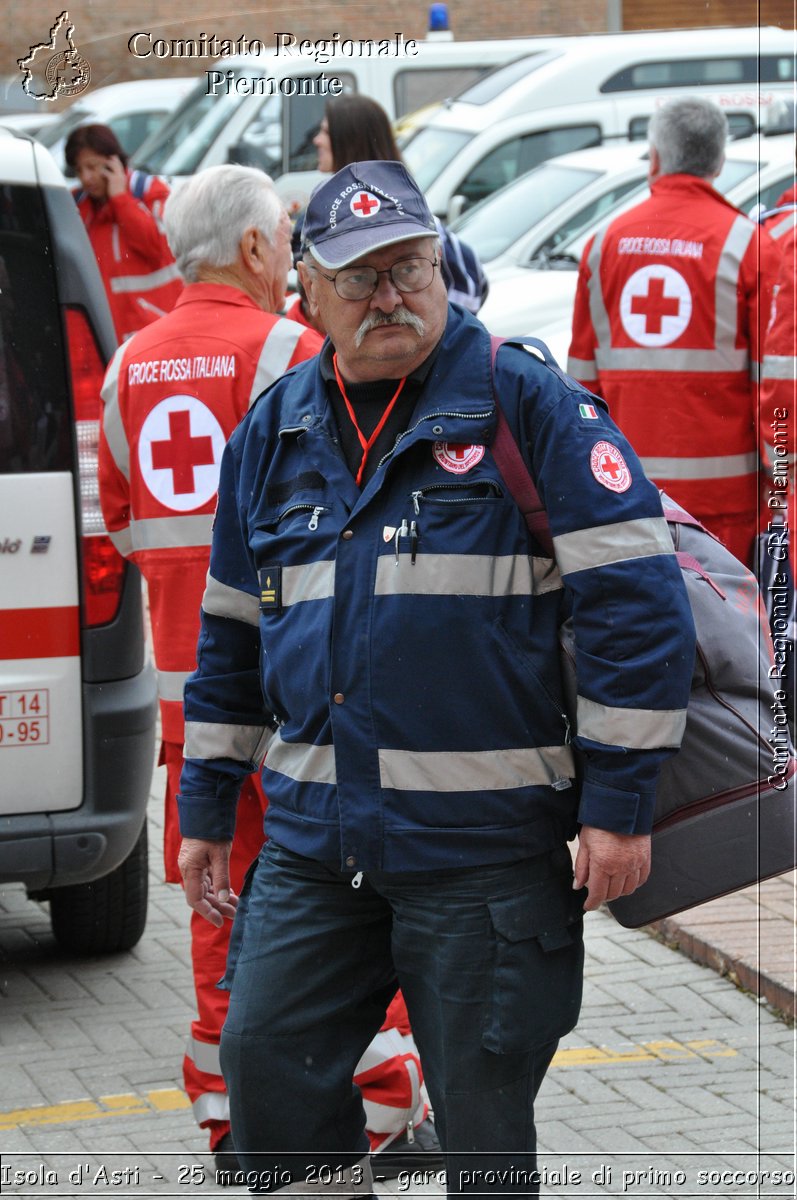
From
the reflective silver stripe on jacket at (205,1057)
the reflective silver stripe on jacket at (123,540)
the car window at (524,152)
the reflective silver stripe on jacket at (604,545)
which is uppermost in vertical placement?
the car window at (524,152)

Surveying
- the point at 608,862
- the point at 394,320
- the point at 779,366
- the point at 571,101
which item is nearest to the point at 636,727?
the point at 608,862

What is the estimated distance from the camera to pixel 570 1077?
4.33 m

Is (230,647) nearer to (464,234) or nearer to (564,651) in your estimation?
(564,651)

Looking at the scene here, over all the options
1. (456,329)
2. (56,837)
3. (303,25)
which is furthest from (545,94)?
(456,329)

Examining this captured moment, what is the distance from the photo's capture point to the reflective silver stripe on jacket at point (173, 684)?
397 cm

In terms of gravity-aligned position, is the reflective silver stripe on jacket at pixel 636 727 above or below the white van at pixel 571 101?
below

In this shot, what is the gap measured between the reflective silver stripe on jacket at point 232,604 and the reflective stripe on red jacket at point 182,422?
2.50 ft

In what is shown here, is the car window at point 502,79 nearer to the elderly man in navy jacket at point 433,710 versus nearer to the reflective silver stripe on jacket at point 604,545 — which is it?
the elderly man in navy jacket at point 433,710

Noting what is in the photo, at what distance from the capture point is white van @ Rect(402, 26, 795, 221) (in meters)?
13.4

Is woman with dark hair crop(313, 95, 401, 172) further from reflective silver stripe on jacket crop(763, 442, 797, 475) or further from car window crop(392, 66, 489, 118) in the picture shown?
car window crop(392, 66, 489, 118)

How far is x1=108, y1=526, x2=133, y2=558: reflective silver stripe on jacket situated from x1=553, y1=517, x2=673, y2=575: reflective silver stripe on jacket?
5.59 ft

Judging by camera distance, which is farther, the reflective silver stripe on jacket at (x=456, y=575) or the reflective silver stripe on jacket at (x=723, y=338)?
the reflective silver stripe on jacket at (x=723, y=338)

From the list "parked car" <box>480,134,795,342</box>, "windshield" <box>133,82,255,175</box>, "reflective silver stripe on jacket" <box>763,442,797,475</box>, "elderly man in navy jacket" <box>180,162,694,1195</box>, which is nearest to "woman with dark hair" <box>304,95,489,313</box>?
"reflective silver stripe on jacket" <box>763,442,797,475</box>

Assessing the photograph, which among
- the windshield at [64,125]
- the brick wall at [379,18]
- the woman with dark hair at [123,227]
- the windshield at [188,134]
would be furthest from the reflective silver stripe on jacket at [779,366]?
the windshield at [64,125]
